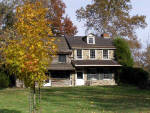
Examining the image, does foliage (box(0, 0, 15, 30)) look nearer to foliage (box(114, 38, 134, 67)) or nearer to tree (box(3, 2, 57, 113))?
foliage (box(114, 38, 134, 67))

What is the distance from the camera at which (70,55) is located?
39.9 metres

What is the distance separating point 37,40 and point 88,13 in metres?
41.7

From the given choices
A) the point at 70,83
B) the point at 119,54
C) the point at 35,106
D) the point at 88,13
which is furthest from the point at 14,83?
the point at 35,106

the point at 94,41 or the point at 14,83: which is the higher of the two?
the point at 94,41

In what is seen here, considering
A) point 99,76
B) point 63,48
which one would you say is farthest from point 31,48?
point 99,76

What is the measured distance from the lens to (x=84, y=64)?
38156 mm

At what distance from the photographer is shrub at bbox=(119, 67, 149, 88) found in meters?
34.6

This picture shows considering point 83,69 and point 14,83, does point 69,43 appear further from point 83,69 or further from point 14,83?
point 14,83

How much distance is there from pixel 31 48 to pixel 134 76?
96.1ft

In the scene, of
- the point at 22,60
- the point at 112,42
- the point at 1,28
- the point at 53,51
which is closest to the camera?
the point at 22,60

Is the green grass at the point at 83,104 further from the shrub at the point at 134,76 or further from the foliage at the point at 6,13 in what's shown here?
the foliage at the point at 6,13

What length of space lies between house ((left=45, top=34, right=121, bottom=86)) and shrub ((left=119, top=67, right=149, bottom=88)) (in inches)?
53.6

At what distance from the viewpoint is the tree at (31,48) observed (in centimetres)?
1059

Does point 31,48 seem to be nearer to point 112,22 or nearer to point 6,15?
point 6,15
